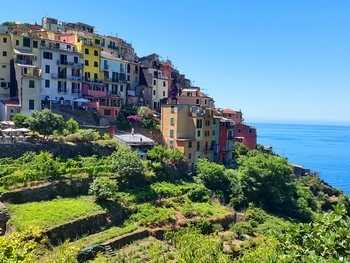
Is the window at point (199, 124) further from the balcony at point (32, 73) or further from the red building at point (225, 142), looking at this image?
the balcony at point (32, 73)

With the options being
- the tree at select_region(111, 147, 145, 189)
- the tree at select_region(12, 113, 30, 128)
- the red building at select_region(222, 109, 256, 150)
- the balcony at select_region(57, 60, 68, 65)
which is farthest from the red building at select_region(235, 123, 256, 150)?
the tree at select_region(12, 113, 30, 128)

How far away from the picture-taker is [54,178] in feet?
147

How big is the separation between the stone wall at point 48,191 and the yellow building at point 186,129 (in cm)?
1760

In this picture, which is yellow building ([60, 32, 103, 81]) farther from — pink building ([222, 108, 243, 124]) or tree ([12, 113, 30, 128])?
pink building ([222, 108, 243, 124])

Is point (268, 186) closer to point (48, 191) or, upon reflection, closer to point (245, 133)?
point (245, 133)

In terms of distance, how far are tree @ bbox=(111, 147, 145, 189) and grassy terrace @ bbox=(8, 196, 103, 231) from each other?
17.8 ft

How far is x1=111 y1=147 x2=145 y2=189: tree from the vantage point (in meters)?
48.7

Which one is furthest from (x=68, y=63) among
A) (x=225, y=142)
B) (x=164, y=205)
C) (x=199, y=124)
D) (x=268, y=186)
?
(x=268, y=186)

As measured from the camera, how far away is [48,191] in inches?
1703

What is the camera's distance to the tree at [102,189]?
43938 mm

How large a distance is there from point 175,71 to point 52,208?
2044 inches

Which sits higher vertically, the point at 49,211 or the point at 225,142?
the point at 225,142

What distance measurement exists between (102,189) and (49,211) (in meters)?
5.53

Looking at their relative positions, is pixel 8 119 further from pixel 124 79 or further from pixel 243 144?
pixel 243 144
